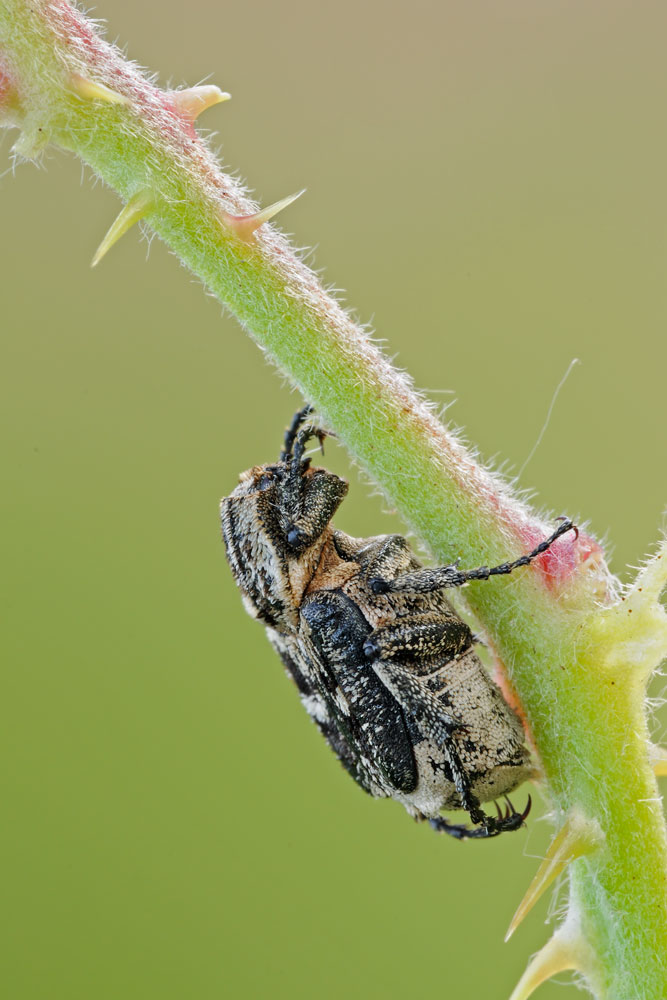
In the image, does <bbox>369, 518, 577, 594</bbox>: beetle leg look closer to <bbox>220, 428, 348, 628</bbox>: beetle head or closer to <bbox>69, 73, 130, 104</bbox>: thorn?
<bbox>220, 428, 348, 628</bbox>: beetle head

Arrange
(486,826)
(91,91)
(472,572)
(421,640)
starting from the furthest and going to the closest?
(421,640) → (486,826) → (472,572) → (91,91)

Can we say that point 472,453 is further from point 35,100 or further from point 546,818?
point 35,100

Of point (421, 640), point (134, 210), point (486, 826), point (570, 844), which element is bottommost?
point (570, 844)

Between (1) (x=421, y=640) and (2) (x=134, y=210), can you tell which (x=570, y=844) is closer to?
(1) (x=421, y=640)

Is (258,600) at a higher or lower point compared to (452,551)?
higher

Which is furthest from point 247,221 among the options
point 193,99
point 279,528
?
point 279,528

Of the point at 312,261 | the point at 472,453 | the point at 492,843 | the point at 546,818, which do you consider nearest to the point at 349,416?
the point at 472,453
